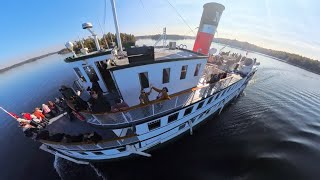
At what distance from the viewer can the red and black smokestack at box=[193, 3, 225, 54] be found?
1934cm

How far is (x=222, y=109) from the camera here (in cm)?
1853

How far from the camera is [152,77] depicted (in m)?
9.89

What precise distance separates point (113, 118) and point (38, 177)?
9.13 m

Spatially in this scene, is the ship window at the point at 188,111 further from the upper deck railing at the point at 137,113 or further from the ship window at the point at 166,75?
the ship window at the point at 166,75

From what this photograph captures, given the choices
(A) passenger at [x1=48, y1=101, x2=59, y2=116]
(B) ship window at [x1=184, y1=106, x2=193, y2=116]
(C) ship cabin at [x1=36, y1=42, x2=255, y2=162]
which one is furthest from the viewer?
(A) passenger at [x1=48, y1=101, x2=59, y2=116]

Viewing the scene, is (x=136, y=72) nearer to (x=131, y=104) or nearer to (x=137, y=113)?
(x=131, y=104)

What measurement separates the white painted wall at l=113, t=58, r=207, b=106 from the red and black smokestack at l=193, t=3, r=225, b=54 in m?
9.81

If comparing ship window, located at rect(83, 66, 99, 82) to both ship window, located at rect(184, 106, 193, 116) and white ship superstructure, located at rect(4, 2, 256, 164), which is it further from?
ship window, located at rect(184, 106, 193, 116)

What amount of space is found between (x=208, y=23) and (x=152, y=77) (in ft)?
46.0

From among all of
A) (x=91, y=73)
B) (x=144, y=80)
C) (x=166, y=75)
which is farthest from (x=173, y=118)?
(x=91, y=73)

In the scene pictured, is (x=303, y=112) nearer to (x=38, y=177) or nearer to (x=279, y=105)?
(x=279, y=105)

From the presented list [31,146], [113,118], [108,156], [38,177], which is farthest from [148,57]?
[31,146]

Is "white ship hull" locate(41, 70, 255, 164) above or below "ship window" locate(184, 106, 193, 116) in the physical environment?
below

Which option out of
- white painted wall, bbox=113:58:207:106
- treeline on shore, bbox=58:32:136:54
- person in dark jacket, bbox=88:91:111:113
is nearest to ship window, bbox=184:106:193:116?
white painted wall, bbox=113:58:207:106
